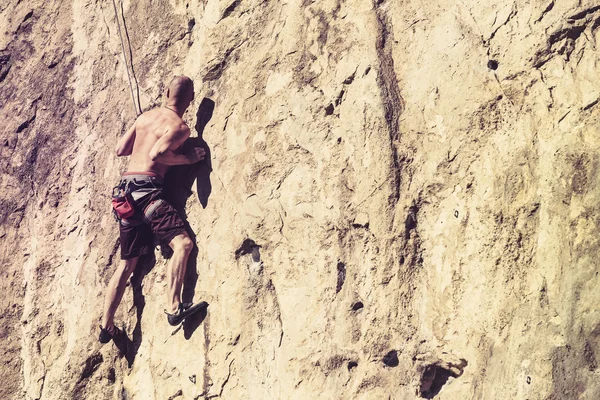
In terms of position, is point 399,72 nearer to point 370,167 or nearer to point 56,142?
point 370,167

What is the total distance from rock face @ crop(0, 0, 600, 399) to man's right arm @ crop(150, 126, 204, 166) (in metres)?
0.15

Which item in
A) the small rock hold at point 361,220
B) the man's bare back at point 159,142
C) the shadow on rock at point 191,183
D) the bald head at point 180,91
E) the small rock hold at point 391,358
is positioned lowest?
the small rock hold at point 391,358

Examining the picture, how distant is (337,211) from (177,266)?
132cm

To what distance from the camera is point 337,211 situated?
4.43 meters

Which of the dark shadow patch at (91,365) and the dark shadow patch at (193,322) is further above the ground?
the dark shadow patch at (193,322)

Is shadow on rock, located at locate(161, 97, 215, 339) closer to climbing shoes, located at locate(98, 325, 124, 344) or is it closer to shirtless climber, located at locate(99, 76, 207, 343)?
shirtless climber, located at locate(99, 76, 207, 343)

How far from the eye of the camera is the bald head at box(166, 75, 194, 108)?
5.02 meters

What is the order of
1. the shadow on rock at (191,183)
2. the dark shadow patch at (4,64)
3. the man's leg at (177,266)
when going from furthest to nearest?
the dark shadow patch at (4,64) → the shadow on rock at (191,183) → the man's leg at (177,266)

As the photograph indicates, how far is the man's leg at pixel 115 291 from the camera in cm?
502

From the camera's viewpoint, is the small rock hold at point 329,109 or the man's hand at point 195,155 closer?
the small rock hold at point 329,109

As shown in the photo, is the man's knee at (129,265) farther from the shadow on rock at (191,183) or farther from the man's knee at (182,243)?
the man's knee at (182,243)

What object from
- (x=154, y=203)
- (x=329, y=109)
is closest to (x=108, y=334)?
(x=154, y=203)

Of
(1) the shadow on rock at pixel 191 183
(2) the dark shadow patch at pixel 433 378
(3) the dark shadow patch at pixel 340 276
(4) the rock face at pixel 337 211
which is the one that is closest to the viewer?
(4) the rock face at pixel 337 211

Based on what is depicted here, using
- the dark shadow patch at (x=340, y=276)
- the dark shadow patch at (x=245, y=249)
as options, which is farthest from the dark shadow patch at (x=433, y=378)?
the dark shadow patch at (x=245, y=249)
